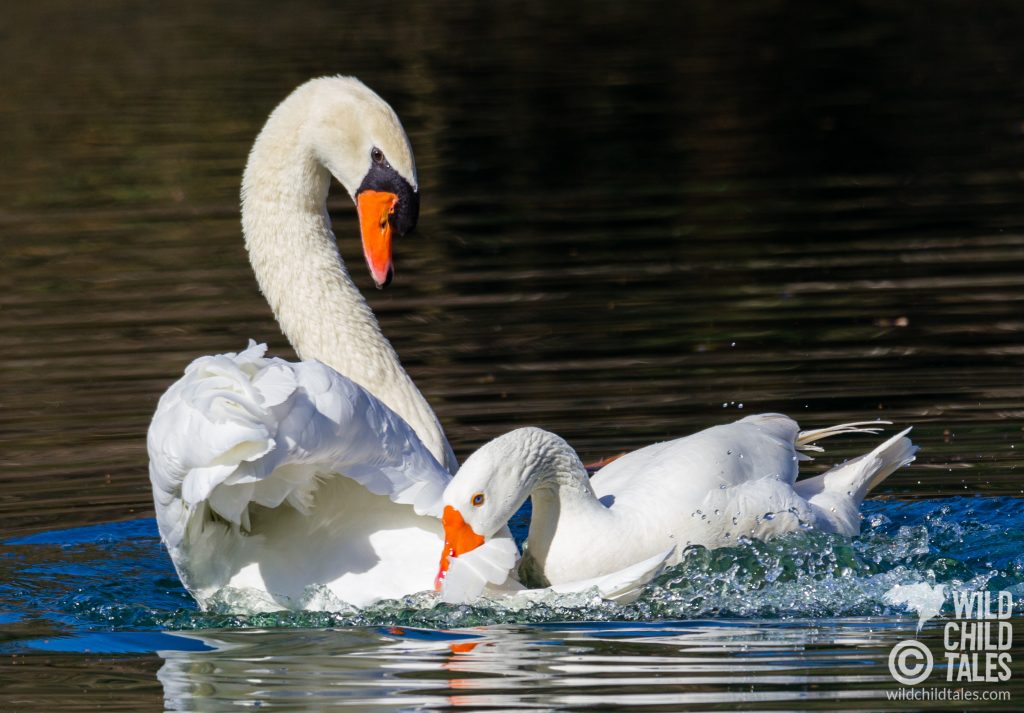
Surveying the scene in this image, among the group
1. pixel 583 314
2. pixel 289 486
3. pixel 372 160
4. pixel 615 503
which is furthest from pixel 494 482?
pixel 583 314

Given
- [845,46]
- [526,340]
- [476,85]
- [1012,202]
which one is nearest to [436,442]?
[526,340]

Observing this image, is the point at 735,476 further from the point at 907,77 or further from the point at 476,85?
the point at 476,85

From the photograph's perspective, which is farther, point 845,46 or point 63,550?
point 845,46

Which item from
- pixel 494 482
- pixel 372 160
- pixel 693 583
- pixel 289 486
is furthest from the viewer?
pixel 372 160

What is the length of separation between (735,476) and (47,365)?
18.4 ft

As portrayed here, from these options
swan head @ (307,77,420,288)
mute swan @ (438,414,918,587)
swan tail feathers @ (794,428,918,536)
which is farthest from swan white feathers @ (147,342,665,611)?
swan head @ (307,77,420,288)

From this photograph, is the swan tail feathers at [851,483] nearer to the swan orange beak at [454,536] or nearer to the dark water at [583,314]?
the dark water at [583,314]

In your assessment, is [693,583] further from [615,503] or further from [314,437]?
[314,437]

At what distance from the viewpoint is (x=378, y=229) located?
754 cm

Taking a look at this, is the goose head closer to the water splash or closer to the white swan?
the white swan

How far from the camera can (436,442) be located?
7.26 meters

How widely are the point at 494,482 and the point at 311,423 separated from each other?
0.91m

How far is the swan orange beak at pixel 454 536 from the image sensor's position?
598 centimetres

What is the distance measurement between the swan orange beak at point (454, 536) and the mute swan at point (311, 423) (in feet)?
0.25
